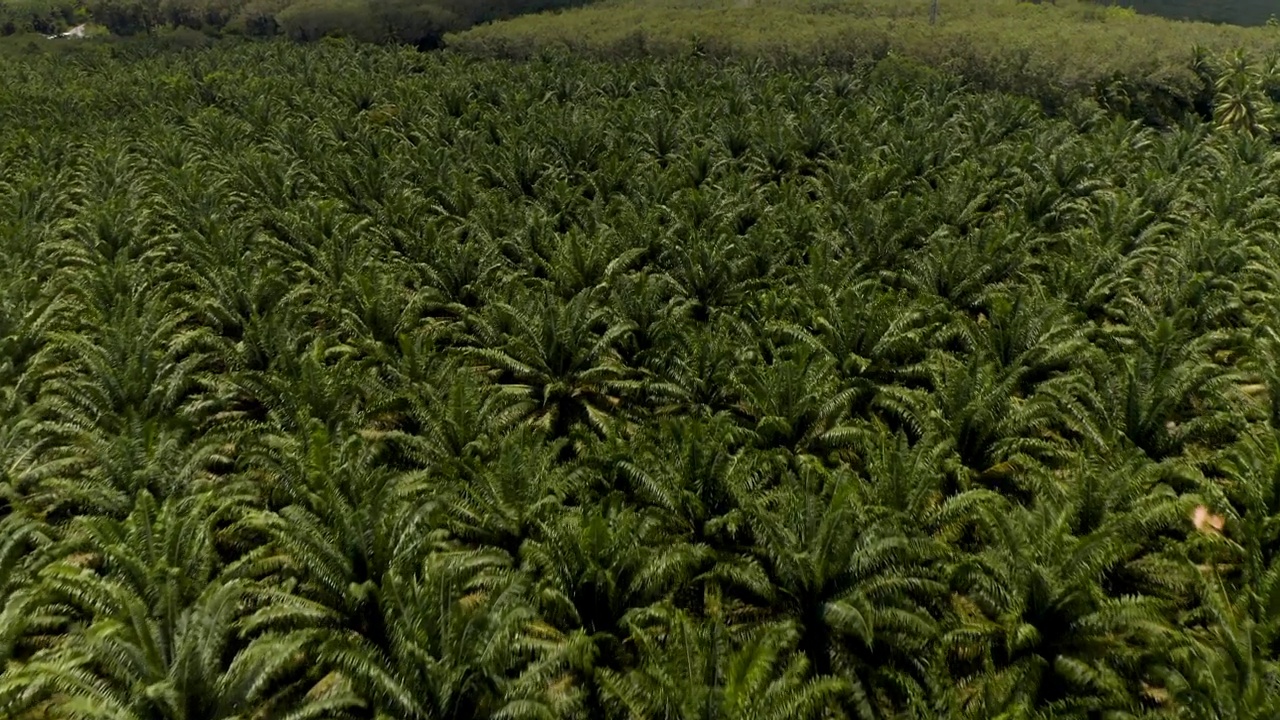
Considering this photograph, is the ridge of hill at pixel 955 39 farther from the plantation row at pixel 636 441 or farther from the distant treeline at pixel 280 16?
the plantation row at pixel 636 441

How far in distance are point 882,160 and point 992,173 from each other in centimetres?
508

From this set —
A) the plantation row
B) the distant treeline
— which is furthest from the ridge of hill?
the plantation row

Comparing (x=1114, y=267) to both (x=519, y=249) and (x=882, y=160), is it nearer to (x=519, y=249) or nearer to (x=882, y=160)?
(x=882, y=160)

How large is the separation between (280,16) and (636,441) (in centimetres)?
12437

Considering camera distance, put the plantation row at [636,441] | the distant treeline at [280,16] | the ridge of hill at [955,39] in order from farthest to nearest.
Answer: the distant treeline at [280,16] → the ridge of hill at [955,39] → the plantation row at [636,441]

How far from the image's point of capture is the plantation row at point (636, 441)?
1246 centimetres

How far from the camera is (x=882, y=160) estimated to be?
1526 inches

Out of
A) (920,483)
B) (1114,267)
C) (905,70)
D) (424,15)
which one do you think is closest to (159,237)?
(920,483)

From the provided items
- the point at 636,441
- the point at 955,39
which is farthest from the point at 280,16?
the point at 636,441

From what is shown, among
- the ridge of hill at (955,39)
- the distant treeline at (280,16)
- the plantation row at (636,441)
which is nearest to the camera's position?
the plantation row at (636,441)

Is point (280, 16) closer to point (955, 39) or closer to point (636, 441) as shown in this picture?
point (955, 39)

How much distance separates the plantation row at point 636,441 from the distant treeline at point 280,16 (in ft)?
245

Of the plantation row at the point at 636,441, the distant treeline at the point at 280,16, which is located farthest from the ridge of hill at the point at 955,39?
the plantation row at the point at 636,441

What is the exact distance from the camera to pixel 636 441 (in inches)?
723
